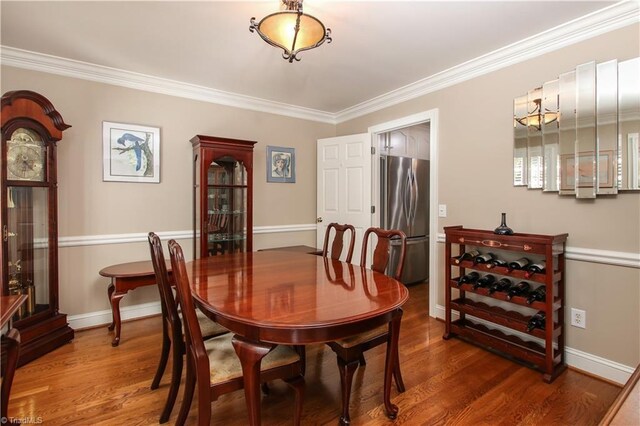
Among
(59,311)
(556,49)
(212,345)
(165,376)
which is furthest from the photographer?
(59,311)

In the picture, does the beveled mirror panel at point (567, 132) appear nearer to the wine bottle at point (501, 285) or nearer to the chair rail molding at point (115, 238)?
the wine bottle at point (501, 285)

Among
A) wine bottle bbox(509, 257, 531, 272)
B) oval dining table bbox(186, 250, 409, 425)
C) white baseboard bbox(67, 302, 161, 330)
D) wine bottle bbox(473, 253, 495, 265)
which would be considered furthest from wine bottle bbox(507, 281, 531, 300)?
white baseboard bbox(67, 302, 161, 330)

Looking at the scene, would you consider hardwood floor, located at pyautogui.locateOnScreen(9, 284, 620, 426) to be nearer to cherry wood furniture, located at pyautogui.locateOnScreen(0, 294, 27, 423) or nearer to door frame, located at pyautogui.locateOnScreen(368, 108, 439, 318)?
cherry wood furniture, located at pyautogui.locateOnScreen(0, 294, 27, 423)

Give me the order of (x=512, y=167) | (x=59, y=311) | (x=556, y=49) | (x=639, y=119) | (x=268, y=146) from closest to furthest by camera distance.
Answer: (x=639, y=119)
(x=556, y=49)
(x=512, y=167)
(x=59, y=311)
(x=268, y=146)

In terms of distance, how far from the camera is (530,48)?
2410mm

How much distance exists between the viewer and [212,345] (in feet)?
5.11

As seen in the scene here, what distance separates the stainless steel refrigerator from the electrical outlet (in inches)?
79.3

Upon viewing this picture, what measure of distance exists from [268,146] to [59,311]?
2702 mm

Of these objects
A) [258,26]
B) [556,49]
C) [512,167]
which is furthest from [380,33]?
[512,167]

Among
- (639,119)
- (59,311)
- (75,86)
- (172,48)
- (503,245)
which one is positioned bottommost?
(59,311)

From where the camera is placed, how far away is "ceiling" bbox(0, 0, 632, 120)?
203 centimetres

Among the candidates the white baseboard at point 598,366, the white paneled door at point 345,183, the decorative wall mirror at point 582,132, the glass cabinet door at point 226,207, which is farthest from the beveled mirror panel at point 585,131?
the glass cabinet door at point 226,207

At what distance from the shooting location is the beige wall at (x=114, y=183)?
2.83 meters

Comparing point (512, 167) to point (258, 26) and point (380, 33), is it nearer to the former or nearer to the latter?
point (380, 33)
